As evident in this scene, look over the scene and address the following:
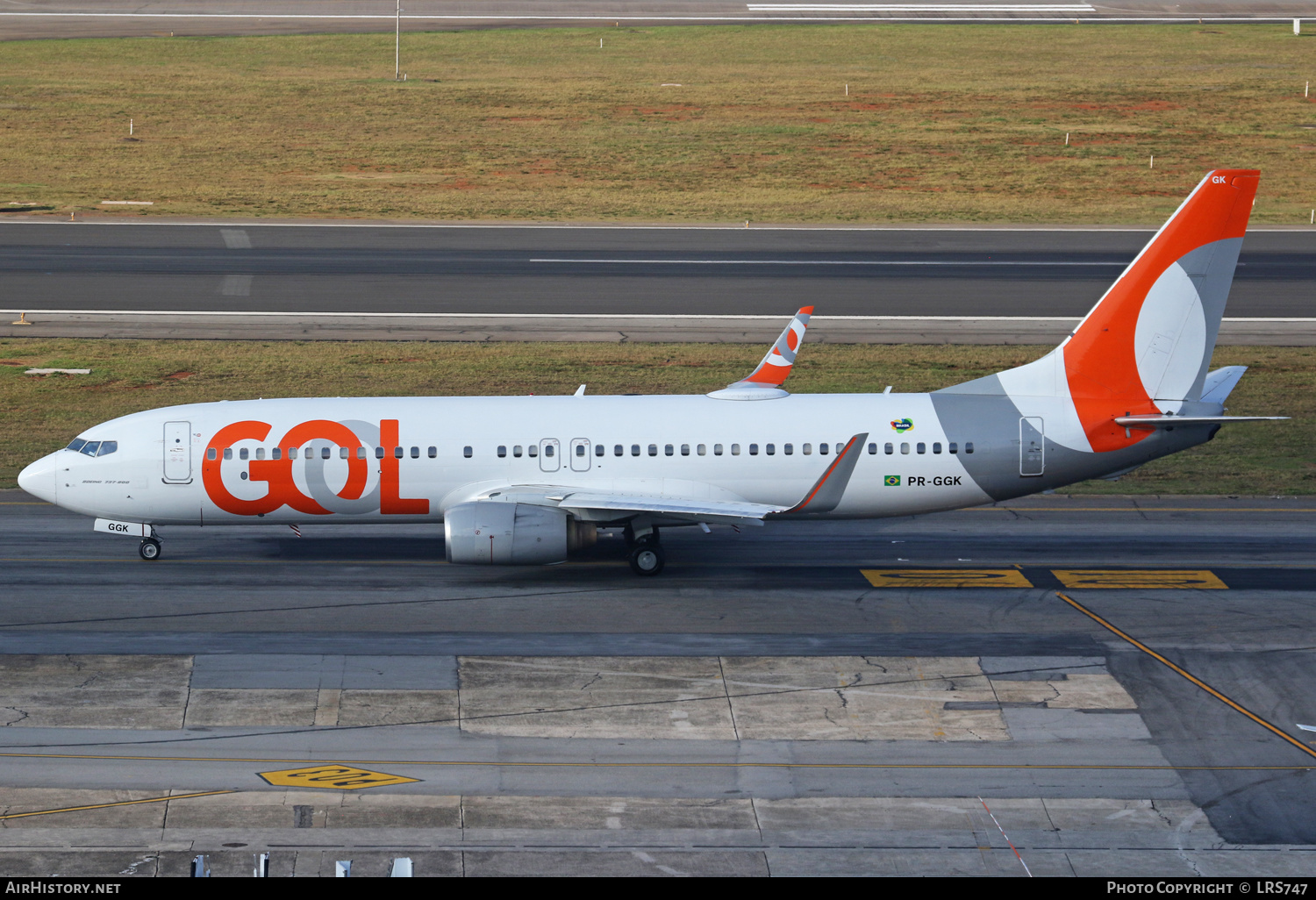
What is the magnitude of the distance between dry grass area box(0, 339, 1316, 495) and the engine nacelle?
15.2 meters

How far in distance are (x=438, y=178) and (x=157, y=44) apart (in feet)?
138

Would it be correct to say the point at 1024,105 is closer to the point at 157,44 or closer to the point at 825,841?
the point at 157,44

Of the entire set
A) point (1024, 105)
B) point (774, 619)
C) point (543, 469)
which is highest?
point (1024, 105)

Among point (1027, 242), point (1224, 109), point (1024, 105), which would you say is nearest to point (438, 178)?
point (1027, 242)

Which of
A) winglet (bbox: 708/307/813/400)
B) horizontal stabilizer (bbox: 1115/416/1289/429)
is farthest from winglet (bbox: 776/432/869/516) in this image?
horizontal stabilizer (bbox: 1115/416/1289/429)

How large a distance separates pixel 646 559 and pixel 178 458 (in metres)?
10.4

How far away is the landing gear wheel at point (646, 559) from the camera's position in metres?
30.1

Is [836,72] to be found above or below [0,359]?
above

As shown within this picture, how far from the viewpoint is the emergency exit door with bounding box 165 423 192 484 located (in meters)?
30.1

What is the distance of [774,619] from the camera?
27.5 meters

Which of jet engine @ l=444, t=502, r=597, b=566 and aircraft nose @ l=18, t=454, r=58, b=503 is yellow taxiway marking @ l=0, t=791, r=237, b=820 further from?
aircraft nose @ l=18, t=454, r=58, b=503

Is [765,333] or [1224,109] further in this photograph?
[1224,109]

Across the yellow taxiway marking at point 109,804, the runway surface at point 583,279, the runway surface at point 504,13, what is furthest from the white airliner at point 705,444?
the runway surface at point 504,13

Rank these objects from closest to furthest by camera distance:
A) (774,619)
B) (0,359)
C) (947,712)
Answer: (947,712) → (774,619) → (0,359)
